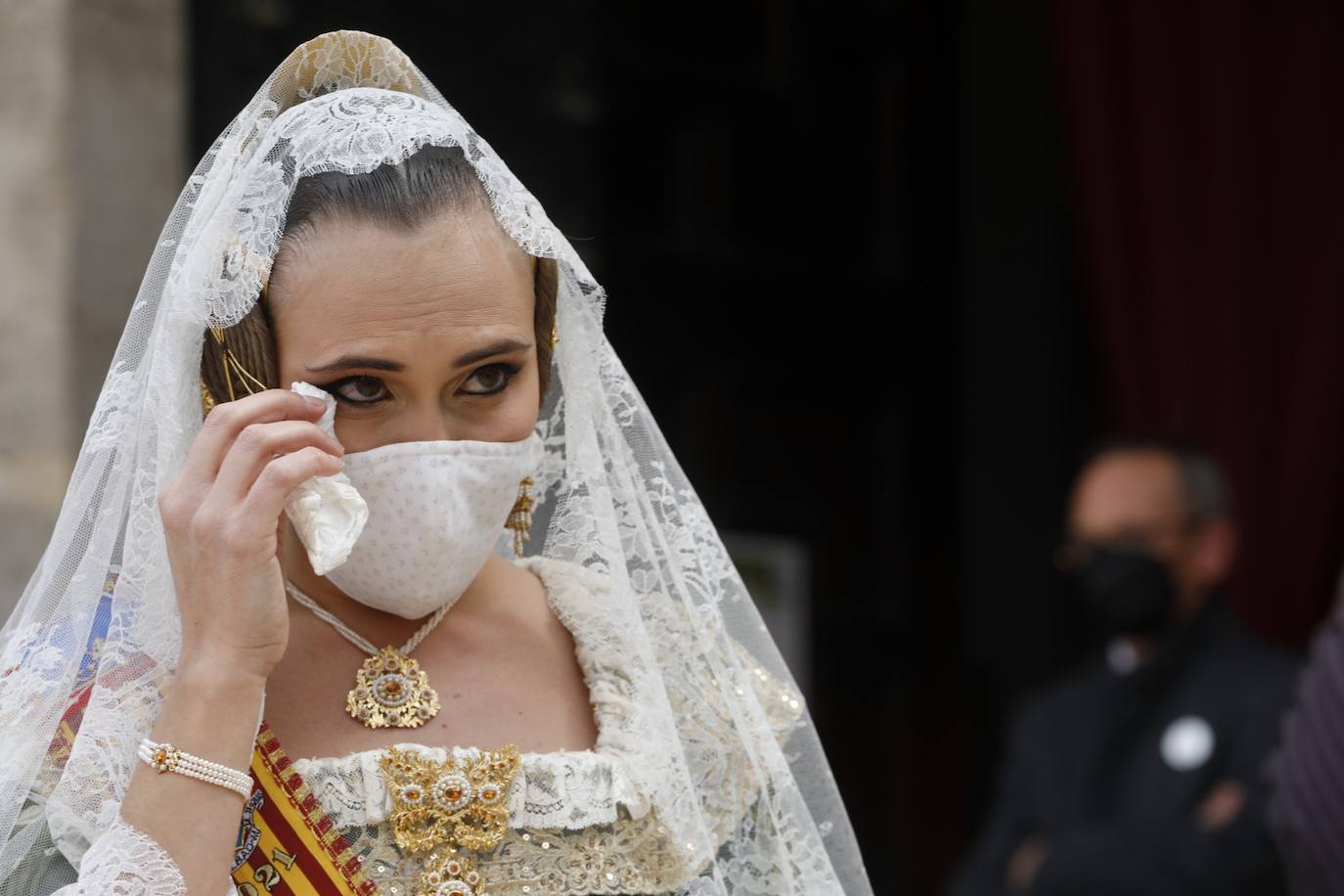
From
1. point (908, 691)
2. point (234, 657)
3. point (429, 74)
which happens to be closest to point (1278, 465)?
point (908, 691)

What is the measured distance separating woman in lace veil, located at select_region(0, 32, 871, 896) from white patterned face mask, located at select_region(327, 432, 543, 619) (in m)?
0.02

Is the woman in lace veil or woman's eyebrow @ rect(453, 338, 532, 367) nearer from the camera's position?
the woman in lace veil

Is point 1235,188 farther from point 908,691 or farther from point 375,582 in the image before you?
point 375,582

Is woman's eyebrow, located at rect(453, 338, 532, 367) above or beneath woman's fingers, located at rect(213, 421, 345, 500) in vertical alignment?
above

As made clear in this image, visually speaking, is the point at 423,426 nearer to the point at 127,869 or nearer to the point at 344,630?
the point at 344,630

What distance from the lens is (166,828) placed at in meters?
1.73

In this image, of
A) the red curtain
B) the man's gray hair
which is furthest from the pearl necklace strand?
the red curtain

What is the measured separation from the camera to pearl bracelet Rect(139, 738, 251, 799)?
5.72ft

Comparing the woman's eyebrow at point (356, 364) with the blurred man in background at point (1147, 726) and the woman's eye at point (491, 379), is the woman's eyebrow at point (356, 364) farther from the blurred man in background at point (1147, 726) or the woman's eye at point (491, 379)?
the blurred man in background at point (1147, 726)

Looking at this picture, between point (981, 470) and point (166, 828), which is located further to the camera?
point (981, 470)

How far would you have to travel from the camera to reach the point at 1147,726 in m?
4.39

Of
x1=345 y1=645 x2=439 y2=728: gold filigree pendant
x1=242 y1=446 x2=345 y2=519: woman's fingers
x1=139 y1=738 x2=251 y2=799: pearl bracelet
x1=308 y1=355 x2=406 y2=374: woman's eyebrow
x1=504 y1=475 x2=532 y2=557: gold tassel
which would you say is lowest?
x1=345 y1=645 x2=439 y2=728: gold filigree pendant

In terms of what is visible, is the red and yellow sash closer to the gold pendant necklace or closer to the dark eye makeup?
the gold pendant necklace

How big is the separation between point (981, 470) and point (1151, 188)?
2.96ft
